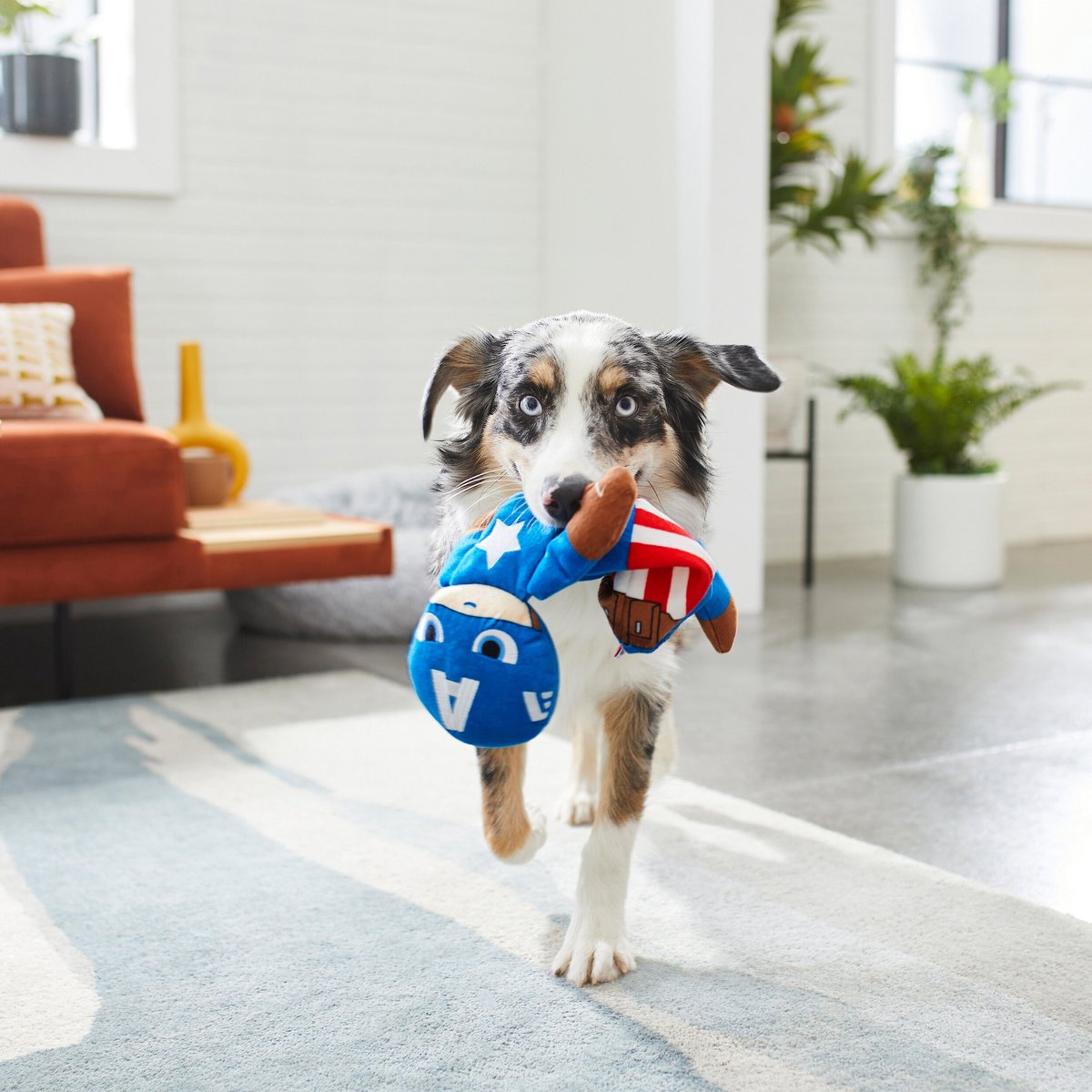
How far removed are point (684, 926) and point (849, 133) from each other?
4.29m

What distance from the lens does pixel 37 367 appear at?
10.2ft

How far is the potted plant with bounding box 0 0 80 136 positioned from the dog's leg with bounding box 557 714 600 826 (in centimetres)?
284

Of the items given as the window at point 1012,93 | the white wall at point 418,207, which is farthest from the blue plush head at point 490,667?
the window at point 1012,93

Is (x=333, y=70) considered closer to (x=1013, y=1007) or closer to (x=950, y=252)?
(x=950, y=252)

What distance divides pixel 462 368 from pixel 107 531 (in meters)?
1.39

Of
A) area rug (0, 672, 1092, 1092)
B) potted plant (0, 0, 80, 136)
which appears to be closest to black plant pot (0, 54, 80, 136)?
potted plant (0, 0, 80, 136)

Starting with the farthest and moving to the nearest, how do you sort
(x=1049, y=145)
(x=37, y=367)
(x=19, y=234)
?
1. (x=1049, y=145)
2. (x=19, y=234)
3. (x=37, y=367)

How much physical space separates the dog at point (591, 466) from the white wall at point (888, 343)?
3.04m

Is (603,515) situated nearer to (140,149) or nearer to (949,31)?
(140,149)

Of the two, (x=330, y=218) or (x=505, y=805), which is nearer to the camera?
(x=505, y=805)

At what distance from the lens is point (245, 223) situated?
4234mm

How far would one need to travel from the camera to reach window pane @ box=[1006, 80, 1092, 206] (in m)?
5.90

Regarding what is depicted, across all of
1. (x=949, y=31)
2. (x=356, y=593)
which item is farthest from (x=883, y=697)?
(x=949, y=31)

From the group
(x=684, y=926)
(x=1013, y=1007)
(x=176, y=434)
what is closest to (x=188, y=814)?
(x=684, y=926)
